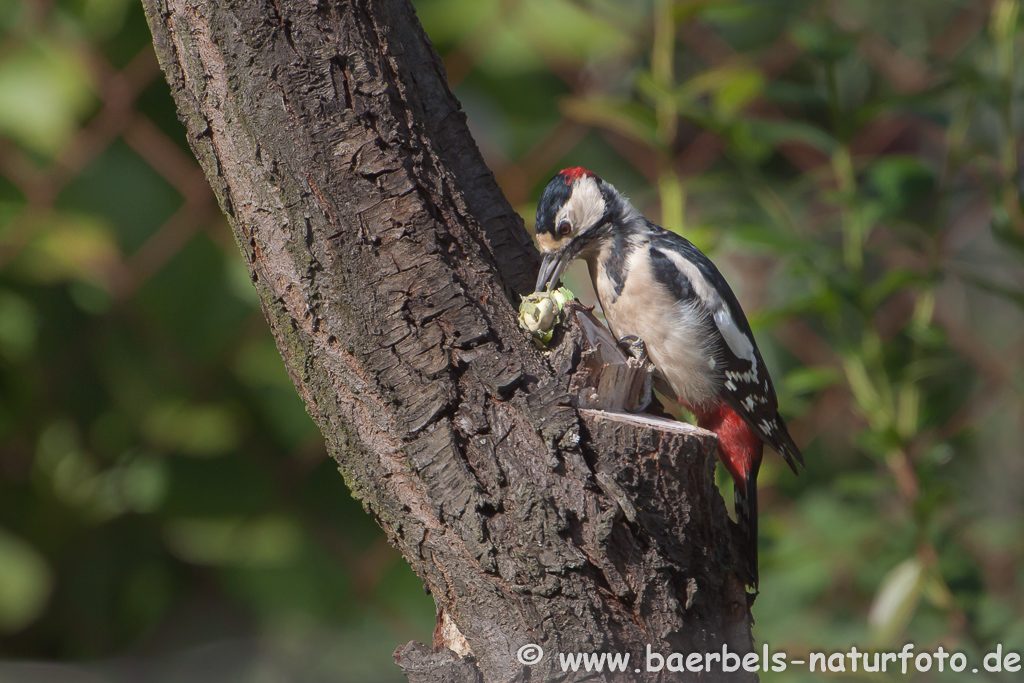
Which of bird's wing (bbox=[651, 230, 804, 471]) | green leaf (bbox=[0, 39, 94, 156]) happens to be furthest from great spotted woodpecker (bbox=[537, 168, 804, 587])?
green leaf (bbox=[0, 39, 94, 156])

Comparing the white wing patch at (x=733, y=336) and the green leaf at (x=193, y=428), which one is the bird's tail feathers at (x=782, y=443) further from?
the green leaf at (x=193, y=428)

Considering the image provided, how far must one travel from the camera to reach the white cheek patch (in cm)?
209

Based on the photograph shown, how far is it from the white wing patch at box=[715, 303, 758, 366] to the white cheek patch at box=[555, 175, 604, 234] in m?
0.41

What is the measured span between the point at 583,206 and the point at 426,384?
101 centimetres

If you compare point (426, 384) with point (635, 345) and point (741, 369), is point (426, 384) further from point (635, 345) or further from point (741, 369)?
point (741, 369)

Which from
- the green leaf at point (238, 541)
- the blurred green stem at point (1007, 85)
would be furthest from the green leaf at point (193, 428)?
the blurred green stem at point (1007, 85)

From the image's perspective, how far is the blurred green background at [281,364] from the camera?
7.77 feet

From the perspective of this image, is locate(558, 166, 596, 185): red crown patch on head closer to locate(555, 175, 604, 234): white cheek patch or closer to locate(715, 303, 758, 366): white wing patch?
locate(555, 175, 604, 234): white cheek patch

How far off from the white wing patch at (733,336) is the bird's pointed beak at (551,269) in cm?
47

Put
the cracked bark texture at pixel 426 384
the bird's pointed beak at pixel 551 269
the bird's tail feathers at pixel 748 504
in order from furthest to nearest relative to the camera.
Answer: the bird's tail feathers at pixel 748 504
the bird's pointed beak at pixel 551 269
the cracked bark texture at pixel 426 384

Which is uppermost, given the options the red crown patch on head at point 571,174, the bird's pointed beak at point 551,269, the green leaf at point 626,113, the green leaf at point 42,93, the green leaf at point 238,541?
the green leaf at point 42,93

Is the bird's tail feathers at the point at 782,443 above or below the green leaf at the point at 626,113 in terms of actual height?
below

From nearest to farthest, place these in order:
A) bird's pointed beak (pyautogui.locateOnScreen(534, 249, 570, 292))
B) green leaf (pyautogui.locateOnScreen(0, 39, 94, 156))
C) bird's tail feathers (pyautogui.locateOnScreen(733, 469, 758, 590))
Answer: bird's pointed beak (pyautogui.locateOnScreen(534, 249, 570, 292)) < bird's tail feathers (pyautogui.locateOnScreen(733, 469, 758, 590)) < green leaf (pyautogui.locateOnScreen(0, 39, 94, 156))

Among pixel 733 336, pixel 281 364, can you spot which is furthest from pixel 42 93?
pixel 733 336
